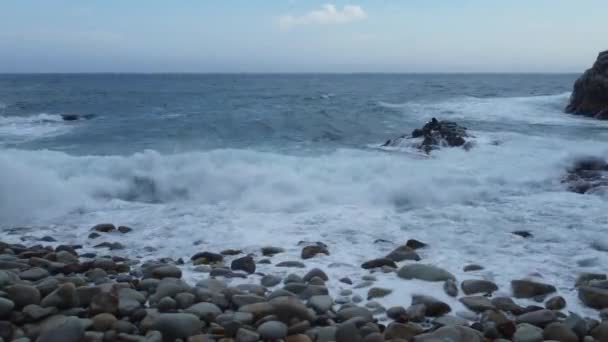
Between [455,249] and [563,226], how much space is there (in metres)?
1.69

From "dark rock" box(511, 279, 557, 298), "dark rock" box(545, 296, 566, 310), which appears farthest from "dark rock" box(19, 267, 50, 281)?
"dark rock" box(545, 296, 566, 310)

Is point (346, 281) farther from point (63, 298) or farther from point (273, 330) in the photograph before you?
point (63, 298)

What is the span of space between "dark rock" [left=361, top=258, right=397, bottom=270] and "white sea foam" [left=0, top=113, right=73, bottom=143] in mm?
14344

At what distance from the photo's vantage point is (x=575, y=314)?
389 centimetres

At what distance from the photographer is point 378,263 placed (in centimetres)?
512

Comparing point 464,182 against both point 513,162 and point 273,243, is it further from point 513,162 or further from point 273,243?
point 273,243

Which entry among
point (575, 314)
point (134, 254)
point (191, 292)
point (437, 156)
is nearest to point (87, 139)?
point (437, 156)

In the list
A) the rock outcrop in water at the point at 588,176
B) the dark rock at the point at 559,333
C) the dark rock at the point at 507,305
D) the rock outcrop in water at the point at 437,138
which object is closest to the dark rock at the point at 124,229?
the dark rock at the point at 507,305

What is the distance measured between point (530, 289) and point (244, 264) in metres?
2.61

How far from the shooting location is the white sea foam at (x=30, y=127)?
55.8ft

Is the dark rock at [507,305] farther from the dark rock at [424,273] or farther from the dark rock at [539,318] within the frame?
the dark rock at [424,273]

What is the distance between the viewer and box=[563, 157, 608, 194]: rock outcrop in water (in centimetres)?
822

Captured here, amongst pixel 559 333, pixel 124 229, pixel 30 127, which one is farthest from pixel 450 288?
pixel 30 127

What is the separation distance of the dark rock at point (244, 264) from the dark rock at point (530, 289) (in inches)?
94.3
